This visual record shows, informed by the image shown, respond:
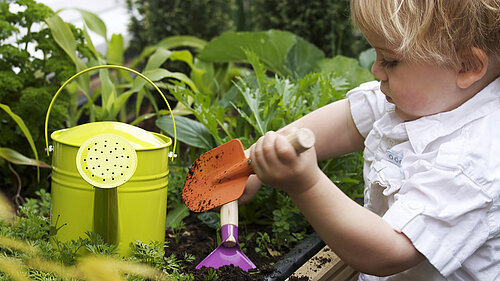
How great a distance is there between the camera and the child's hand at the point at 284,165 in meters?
0.94

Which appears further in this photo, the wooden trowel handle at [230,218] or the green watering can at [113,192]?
the wooden trowel handle at [230,218]

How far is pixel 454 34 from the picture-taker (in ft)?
3.64

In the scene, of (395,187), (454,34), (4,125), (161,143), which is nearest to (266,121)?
(161,143)

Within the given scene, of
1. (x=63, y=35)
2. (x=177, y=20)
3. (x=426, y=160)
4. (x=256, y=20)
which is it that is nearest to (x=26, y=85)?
(x=63, y=35)

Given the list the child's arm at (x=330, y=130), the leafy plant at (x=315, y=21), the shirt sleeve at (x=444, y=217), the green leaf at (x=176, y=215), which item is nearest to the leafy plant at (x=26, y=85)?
the green leaf at (x=176, y=215)

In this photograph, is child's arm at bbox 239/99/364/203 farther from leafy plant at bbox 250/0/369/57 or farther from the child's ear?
leafy plant at bbox 250/0/369/57

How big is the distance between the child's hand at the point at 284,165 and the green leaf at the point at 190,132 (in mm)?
765

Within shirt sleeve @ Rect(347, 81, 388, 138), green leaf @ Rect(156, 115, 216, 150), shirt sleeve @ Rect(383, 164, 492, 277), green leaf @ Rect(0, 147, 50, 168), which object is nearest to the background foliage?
green leaf @ Rect(156, 115, 216, 150)

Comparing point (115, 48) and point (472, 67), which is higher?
point (472, 67)

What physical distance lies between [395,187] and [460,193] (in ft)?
0.51

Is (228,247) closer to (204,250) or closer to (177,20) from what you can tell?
(204,250)

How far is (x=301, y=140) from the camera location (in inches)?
36.0

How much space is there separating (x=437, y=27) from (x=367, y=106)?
0.35 m

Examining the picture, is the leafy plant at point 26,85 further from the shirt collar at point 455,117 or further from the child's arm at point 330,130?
the shirt collar at point 455,117
